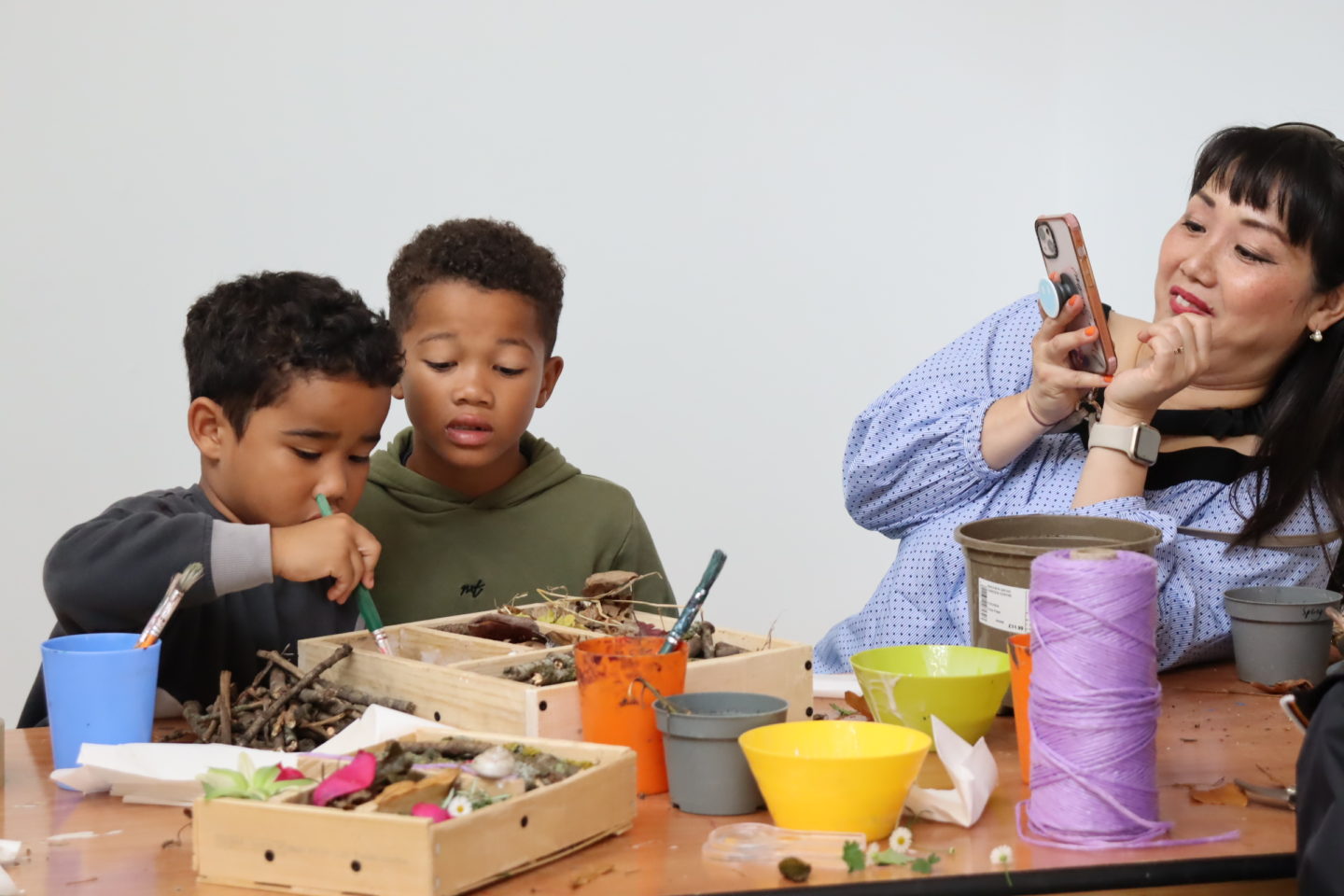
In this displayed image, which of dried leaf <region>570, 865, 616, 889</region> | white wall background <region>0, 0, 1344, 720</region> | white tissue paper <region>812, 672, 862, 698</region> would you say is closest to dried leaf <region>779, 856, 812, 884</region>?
dried leaf <region>570, 865, 616, 889</region>

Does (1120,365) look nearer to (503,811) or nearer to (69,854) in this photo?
(503,811)

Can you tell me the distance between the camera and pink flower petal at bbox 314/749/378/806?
978mm

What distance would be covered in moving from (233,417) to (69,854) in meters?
0.72

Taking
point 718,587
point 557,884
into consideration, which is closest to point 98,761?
point 557,884

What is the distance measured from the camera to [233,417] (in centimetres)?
166

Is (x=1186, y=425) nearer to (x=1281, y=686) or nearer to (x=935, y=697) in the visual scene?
(x=1281, y=686)

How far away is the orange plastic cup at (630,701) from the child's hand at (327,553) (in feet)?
1.45

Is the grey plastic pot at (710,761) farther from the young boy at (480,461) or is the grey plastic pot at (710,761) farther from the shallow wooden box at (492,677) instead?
the young boy at (480,461)

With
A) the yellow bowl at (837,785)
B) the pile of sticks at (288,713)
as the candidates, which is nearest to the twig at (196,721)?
the pile of sticks at (288,713)

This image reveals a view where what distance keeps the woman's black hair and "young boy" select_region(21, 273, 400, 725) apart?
3.55ft

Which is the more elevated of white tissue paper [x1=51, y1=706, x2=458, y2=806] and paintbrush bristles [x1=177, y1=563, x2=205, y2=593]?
paintbrush bristles [x1=177, y1=563, x2=205, y2=593]

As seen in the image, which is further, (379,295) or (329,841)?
(379,295)

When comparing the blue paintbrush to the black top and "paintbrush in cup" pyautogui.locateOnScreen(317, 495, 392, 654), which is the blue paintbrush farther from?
the black top

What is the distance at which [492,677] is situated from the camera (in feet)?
4.05
